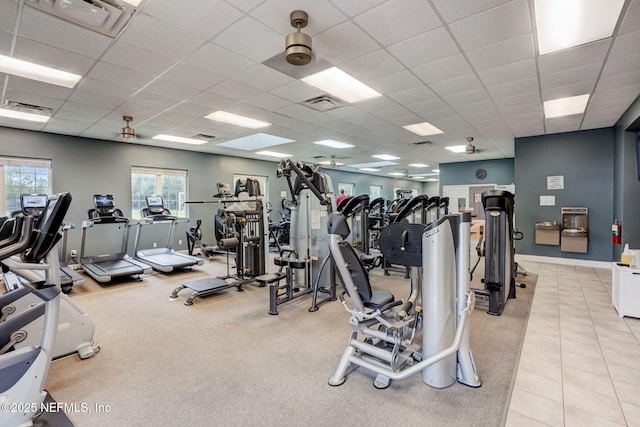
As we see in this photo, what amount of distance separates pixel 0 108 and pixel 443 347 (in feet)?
21.8

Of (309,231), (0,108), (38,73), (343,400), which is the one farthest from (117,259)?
(343,400)

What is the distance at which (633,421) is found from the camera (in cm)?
186

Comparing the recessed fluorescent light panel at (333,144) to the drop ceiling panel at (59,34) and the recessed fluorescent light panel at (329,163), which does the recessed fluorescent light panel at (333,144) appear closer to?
the recessed fluorescent light panel at (329,163)

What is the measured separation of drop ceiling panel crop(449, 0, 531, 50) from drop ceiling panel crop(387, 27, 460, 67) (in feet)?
0.31

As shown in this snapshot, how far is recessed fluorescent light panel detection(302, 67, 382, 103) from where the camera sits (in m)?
3.53

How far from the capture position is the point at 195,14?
2.34m

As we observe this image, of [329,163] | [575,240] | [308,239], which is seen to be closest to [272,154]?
[329,163]

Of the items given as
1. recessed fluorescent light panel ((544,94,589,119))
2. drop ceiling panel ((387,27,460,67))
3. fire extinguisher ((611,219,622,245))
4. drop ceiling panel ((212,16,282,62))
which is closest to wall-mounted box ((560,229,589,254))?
fire extinguisher ((611,219,622,245))

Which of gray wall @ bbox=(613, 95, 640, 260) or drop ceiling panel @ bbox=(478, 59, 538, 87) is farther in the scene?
gray wall @ bbox=(613, 95, 640, 260)

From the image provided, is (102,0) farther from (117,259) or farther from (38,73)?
(117,259)

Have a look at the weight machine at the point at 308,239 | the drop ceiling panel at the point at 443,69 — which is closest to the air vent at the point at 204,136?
the weight machine at the point at 308,239

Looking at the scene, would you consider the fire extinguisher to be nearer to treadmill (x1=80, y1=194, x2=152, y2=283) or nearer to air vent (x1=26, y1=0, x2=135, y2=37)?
air vent (x1=26, y1=0, x2=135, y2=37)

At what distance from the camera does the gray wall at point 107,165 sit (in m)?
5.91

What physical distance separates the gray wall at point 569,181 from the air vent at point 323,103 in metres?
5.02
